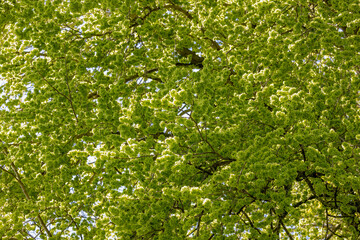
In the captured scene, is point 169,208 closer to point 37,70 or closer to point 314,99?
point 314,99

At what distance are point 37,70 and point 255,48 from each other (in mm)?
3310

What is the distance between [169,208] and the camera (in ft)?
14.0

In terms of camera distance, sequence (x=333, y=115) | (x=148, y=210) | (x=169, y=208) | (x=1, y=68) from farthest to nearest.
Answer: (x=1, y=68), (x=333, y=115), (x=169, y=208), (x=148, y=210)

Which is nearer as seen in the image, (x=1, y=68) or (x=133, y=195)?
(x=133, y=195)

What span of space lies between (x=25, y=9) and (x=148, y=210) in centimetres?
398

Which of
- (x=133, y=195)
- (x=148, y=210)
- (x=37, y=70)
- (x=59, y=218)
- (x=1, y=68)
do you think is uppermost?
(x=1, y=68)

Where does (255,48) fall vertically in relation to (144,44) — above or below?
below

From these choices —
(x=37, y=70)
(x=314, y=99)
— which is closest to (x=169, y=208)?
(x=314, y=99)

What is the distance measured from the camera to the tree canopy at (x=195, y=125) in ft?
12.9

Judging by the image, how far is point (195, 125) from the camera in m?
3.99

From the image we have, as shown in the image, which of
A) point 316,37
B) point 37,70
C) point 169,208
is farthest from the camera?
point 37,70

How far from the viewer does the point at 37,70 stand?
548 centimetres

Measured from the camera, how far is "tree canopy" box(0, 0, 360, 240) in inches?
155

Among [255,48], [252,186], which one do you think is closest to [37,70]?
[255,48]
